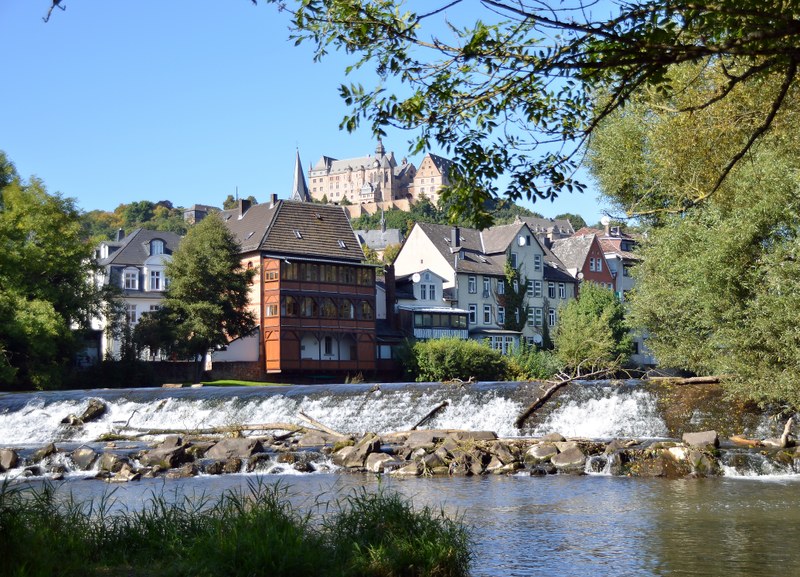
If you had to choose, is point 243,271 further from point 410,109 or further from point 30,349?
point 410,109

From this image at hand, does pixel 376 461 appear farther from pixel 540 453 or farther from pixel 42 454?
pixel 42 454

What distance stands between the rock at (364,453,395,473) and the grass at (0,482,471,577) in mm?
12035

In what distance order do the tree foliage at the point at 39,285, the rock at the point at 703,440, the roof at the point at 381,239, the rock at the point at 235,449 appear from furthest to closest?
1. the roof at the point at 381,239
2. the tree foliage at the point at 39,285
3. the rock at the point at 235,449
4. the rock at the point at 703,440

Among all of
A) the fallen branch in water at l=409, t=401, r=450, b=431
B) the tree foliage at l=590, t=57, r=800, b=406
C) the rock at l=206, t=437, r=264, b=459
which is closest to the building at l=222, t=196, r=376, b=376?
the fallen branch in water at l=409, t=401, r=450, b=431

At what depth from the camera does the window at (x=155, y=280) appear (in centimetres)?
7219

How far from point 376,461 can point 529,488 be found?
4902mm

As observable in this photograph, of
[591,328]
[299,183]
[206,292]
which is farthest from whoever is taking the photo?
[299,183]

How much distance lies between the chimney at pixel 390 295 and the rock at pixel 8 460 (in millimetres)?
47919

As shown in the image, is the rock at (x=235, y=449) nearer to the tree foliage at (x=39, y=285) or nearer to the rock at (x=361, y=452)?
the rock at (x=361, y=452)

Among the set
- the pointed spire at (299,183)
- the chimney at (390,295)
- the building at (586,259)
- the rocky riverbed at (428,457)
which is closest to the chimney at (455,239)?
the chimney at (390,295)

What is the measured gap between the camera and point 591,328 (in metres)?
60.4

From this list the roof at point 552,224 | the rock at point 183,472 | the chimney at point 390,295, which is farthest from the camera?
the roof at point 552,224

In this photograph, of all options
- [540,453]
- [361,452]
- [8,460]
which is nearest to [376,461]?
[361,452]

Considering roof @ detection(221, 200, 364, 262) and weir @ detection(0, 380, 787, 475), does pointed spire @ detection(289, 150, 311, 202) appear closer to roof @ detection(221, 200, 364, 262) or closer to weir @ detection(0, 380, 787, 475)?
roof @ detection(221, 200, 364, 262)
